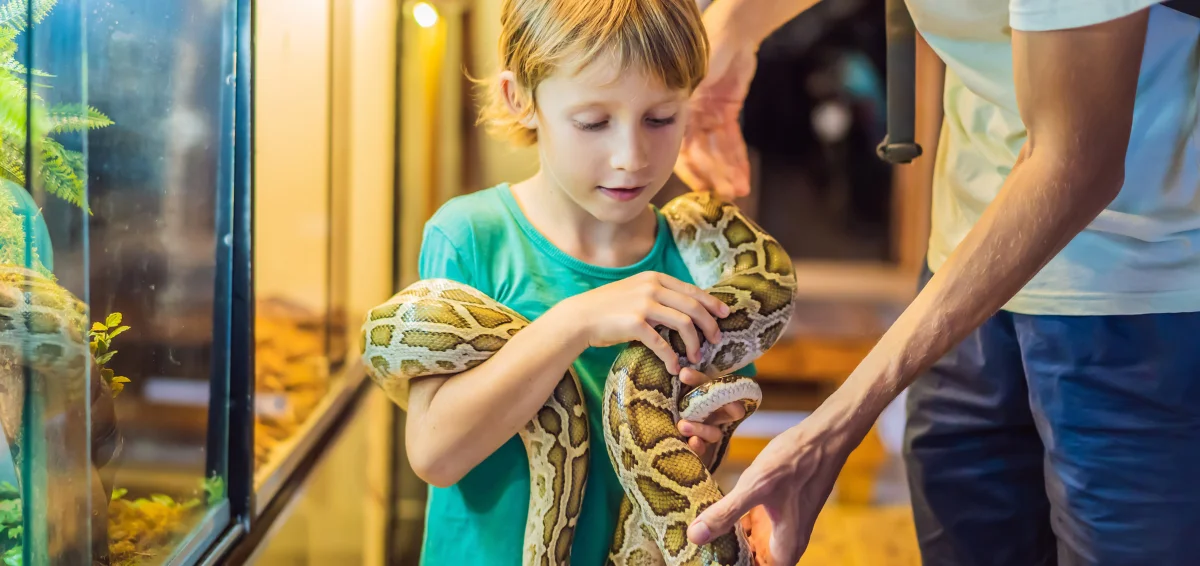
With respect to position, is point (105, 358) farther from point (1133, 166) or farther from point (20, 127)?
point (1133, 166)

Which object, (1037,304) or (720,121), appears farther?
(720,121)

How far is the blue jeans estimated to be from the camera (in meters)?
1.22

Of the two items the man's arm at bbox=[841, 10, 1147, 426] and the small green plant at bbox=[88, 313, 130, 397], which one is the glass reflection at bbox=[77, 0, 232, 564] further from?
the man's arm at bbox=[841, 10, 1147, 426]

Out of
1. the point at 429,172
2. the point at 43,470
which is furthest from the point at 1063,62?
the point at 429,172

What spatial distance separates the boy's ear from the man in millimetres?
355

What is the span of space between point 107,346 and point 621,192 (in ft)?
2.04

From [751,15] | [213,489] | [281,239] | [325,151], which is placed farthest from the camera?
[325,151]

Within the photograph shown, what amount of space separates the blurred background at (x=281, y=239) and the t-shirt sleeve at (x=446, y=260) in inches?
14.4

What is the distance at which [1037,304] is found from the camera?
1296mm

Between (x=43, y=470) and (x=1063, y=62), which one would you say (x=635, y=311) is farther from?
(x=43, y=470)

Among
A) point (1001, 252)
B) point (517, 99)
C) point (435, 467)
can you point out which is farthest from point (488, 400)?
point (1001, 252)

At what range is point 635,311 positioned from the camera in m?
0.99

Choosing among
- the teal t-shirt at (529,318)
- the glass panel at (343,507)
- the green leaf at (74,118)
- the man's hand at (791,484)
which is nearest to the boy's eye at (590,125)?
the teal t-shirt at (529,318)

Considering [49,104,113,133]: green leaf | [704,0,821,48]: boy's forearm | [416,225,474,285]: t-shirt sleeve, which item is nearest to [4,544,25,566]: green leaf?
[49,104,113,133]: green leaf
